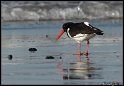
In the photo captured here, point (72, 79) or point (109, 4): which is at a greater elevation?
point (109, 4)

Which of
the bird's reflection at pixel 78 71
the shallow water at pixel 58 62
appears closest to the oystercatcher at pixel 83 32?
the shallow water at pixel 58 62

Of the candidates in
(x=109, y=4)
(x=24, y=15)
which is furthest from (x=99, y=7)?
(x=24, y=15)

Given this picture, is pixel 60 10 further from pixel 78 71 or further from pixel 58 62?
pixel 78 71

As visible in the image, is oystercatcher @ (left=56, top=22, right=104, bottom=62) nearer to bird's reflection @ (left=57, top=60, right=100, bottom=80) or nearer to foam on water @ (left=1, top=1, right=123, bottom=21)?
bird's reflection @ (left=57, top=60, right=100, bottom=80)

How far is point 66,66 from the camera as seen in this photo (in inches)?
526

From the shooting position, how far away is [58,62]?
14.1 meters

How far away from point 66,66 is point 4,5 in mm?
22064

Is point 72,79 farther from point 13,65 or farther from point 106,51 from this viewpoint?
point 106,51

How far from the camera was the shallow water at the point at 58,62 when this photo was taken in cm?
1148

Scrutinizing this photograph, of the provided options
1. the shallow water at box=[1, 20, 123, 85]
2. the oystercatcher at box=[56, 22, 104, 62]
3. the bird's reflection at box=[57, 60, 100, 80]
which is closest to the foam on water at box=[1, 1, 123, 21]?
the shallow water at box=[1, 20, 123, 85]

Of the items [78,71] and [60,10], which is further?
[60,10]

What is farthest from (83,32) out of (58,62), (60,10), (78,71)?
(60,10)

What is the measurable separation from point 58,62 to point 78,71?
62.3 inches

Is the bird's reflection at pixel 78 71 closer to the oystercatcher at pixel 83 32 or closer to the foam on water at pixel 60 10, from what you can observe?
the oystercatcher at pixel 83 32
